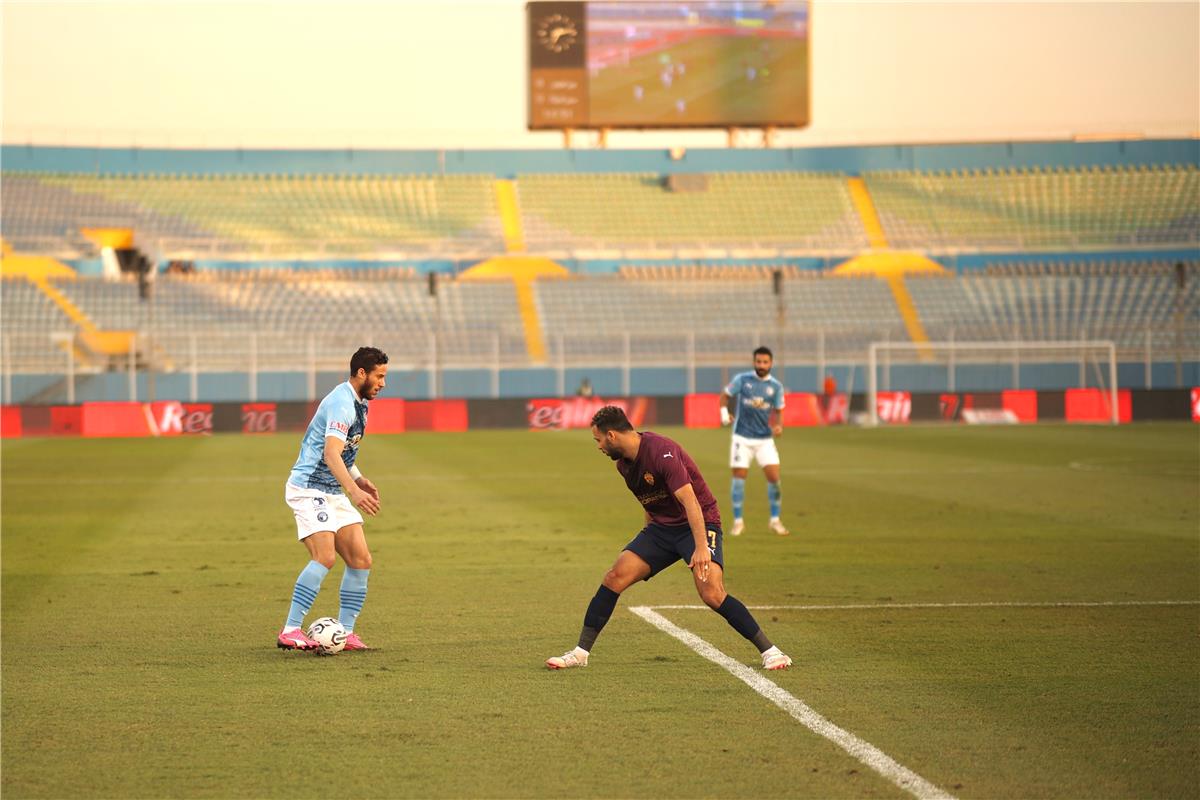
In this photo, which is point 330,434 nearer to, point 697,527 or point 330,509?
point 330,509

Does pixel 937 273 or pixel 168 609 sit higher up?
pixel 937 273

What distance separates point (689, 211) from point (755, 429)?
147 ft

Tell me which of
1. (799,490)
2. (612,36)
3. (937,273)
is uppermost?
(612,36)

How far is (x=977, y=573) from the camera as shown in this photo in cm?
1380

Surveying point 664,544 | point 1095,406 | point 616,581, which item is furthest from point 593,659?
point 1095,406

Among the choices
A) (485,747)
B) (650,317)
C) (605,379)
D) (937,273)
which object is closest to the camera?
(485,747)

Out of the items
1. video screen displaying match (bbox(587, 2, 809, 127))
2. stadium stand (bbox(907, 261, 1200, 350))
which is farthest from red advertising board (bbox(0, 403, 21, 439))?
stadium stand (bbox(907, 261, 1200, 350))

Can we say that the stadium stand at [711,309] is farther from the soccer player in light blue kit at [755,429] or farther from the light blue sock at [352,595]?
the light blue sock at [352,595]

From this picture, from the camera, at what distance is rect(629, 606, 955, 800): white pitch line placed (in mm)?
6336

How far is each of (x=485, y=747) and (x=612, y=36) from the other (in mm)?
52929

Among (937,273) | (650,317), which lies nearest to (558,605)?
(650,317)

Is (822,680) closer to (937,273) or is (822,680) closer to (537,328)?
(537,328)

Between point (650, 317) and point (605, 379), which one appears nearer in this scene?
point (605, 379)

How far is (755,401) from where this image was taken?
17.5 meters
